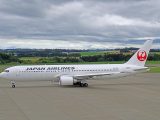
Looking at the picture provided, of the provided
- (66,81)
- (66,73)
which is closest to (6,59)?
(66,73)

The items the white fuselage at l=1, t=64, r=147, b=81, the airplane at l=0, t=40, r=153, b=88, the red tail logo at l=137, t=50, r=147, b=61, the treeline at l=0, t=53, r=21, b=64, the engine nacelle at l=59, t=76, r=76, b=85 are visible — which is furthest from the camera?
the treeline at l=0, t=53, r=21, b=64

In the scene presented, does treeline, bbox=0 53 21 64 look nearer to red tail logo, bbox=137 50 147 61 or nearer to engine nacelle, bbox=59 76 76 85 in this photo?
red tail logo, bbox=137 50 147 61

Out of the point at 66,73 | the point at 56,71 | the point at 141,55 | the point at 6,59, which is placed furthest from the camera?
the point at 6,59

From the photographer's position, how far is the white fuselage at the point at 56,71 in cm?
3778

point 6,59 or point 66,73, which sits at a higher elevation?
point 6,59

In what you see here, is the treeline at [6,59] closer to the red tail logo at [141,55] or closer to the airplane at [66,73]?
the airplane at [66,73]

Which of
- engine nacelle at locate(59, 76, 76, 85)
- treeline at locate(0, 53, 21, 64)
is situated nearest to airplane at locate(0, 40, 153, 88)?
engine nacelle at locate(59, 76, 76, 85)

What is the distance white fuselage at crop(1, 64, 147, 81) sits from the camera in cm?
3778

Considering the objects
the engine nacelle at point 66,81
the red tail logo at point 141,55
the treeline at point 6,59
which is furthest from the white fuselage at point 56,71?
the treeline at point 6,59

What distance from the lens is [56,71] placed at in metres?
38.1

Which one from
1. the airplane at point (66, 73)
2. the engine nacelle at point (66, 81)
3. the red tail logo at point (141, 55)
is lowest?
the engine nacelle at point (66, 81)

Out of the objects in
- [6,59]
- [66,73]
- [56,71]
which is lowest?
[66,73]

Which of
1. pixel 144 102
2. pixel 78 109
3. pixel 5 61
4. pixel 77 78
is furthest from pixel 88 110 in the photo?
pixel 5 61

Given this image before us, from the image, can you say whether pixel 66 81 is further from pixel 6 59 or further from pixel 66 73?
pixel 6 59
